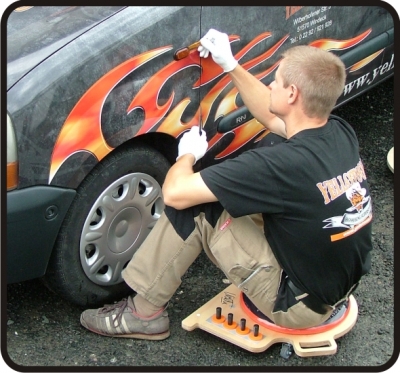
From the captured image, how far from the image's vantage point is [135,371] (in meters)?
2.83

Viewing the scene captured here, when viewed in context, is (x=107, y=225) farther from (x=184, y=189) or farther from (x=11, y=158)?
(x=11, y=158)

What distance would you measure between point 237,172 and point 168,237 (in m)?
0.45

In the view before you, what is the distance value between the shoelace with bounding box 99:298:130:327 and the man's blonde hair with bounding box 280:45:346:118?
1.12 m

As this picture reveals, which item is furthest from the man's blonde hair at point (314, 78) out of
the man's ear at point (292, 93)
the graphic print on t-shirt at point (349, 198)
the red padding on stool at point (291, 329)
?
the red padding on stool at point (291, 329)

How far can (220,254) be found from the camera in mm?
2777

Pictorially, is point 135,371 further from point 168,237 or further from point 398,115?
point 398,115

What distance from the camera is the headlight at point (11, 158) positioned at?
2498 millimetres

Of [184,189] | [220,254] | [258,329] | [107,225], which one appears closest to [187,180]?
[184,189]

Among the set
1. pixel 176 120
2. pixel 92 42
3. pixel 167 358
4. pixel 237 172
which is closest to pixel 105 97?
pixel 92 42

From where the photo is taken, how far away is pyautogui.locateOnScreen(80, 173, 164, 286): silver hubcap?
2.86 m

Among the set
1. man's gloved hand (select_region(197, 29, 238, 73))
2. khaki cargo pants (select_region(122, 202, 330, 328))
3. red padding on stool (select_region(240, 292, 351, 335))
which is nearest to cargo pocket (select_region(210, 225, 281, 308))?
khaki cargo pants (select_region(122, 202, 330, 328))

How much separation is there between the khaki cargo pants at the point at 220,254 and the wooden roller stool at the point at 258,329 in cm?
7

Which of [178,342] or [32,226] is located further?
[178,342]

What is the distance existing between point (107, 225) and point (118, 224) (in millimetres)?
71
